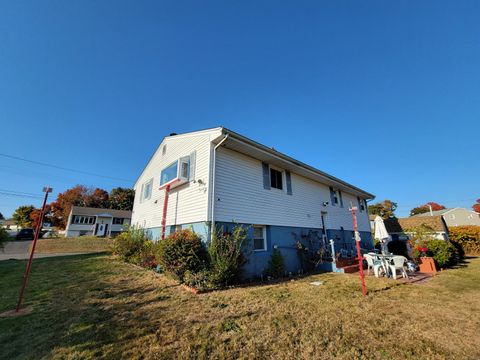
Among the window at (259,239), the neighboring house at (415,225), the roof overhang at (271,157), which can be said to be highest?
the roof overhang at (271,157)

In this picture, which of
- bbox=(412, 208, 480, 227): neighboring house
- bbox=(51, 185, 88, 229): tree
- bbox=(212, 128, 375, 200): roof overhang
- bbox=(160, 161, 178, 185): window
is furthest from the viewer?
bbox=(51, 185, 88, 229): tree

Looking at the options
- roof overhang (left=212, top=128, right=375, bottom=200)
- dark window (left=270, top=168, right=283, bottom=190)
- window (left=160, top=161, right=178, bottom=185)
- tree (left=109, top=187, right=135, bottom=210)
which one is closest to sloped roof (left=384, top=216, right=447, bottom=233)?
roof overhang (left=212, top=128, right=375, bottom=200)

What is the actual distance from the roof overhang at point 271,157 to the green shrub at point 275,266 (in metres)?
4.27

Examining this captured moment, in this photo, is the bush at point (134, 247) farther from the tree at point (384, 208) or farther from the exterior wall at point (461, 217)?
the exterior wall at point (461, 217)

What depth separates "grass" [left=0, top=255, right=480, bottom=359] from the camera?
3062mm

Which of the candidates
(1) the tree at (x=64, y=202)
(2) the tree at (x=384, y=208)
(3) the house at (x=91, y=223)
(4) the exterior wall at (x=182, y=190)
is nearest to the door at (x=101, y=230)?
(3) the house at (x=91, y=223)

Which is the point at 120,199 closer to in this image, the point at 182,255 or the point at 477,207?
the point at 182,255

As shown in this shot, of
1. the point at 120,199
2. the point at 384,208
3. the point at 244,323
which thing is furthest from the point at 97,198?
the point at 384,208

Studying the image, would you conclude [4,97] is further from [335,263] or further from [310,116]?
[335,263]

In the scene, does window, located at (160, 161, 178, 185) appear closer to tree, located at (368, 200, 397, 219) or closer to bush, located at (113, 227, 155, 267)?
bush, located at (113, 227, 155, 267)

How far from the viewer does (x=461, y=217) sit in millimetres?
38312

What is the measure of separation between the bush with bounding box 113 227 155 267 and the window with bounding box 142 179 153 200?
2378 mm

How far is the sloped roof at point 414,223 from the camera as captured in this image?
1991 centimetres

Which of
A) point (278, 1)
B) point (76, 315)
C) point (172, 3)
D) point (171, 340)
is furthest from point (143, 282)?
point (278, 1)
